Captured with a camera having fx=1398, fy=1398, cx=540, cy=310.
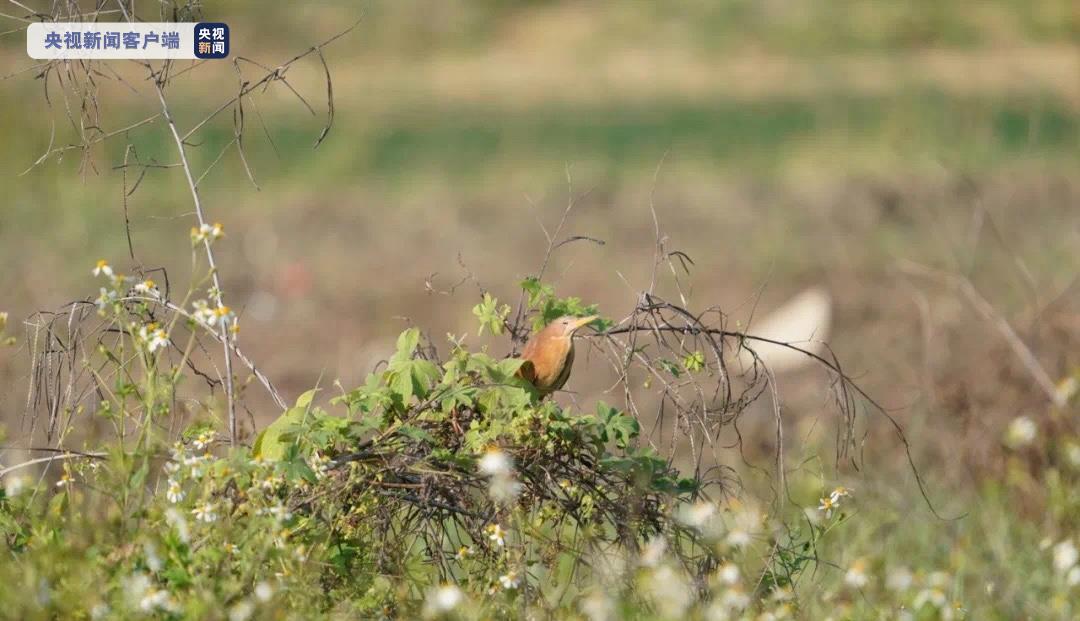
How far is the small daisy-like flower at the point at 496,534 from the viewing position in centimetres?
238

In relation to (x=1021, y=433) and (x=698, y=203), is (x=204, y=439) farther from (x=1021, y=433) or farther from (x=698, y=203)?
(x=698, y=203)

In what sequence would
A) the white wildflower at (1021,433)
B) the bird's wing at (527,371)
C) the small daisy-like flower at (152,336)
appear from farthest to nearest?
the white wildflower at (1021,433) → the bird's wing at (527,371) → the small daisy-like flower at (152,336)

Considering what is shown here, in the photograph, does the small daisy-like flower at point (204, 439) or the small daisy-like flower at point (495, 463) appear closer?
the small daisy-like flower at point (495, 463)

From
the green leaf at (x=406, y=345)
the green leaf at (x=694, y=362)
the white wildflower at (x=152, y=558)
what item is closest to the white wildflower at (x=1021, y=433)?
the green leaf at (x=694, y=362)

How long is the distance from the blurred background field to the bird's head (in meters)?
0.29

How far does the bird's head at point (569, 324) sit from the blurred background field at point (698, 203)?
29cm

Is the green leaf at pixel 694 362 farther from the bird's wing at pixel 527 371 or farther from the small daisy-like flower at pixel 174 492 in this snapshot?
the small daisy-like flower at pixel 174 492

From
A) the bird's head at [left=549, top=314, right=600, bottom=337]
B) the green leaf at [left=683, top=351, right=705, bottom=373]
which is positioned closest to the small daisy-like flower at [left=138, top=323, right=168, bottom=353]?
the bird's head at [left=549, top=314, right=600, bottom=337]

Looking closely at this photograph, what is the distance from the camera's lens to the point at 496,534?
7.79 feet

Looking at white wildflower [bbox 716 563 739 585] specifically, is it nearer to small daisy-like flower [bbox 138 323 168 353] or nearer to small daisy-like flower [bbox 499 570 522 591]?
small daisy-like flower [bbox 499 570 522 591]

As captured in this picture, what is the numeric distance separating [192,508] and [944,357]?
478cm

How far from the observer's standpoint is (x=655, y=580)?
2.31 metres

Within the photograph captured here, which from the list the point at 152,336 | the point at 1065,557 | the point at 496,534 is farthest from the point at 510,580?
the point at 1065,557

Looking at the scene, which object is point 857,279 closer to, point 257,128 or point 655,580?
point 655,580
